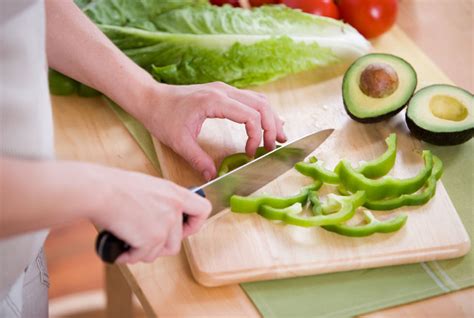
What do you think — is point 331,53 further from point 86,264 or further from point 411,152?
point 86,264

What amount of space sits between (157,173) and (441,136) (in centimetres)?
55

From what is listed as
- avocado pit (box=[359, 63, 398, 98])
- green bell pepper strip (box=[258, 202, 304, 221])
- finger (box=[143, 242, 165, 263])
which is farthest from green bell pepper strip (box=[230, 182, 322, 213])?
avocado pit (box=[359, 63, 398, 98])

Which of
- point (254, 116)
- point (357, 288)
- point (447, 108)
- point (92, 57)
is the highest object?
point (92, 57)

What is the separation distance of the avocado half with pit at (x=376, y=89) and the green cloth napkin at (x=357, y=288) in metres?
0.30

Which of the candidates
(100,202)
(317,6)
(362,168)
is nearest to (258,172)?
(362,168)

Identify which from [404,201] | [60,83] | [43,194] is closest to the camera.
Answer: [43,194]

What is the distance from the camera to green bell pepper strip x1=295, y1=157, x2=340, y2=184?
1.29 m

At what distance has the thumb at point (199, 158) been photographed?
4.23 feet

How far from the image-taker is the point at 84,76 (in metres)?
1.39

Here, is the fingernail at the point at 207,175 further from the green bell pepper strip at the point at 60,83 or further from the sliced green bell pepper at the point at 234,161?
the green bell pepper strip at the point at 60,83

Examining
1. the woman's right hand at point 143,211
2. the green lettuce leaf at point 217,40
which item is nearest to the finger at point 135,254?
the woman's right hand at point 143,211

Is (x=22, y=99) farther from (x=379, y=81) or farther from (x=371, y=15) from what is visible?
(x=371, y=15)

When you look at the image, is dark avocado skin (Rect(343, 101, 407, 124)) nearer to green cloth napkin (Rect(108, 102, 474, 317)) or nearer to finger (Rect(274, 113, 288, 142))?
finger (Rect(274, 113, 288, 142))

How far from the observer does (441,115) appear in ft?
4.72
